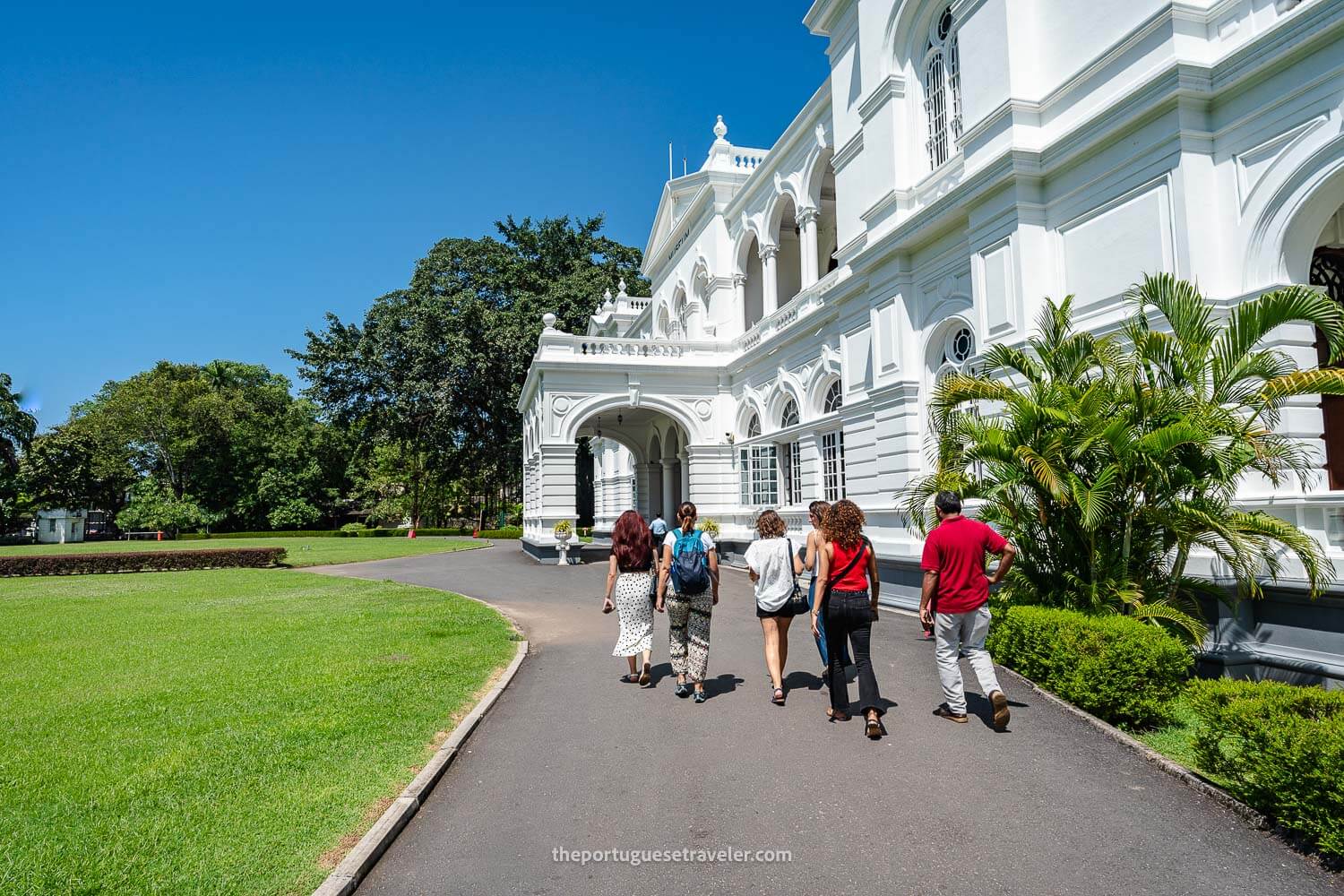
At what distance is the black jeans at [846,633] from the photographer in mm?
6027

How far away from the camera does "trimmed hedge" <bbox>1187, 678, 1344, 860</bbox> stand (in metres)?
3.74

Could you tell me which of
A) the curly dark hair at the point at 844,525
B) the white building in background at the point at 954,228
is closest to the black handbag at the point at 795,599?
the curly dark hair at the point at 844,525

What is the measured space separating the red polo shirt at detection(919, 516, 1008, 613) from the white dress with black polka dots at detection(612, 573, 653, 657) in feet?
8.41

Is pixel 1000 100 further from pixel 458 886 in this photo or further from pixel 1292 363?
pixel 458 886

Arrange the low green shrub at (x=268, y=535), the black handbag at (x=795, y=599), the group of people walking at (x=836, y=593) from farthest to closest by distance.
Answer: the low green shrub at (x=268, y=535) < the black handbag at (x=795, y=599) < the group of people walking at (x=836, y=593)

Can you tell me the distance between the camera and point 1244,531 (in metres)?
6.23

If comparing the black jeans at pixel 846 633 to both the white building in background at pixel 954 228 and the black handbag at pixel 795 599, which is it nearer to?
the black handbag at pixel 795 599

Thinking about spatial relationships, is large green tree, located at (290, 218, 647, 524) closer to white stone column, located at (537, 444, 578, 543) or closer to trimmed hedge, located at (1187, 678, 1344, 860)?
white stone column, located at (537, 444, 578, 543)

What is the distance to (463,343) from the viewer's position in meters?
36.3

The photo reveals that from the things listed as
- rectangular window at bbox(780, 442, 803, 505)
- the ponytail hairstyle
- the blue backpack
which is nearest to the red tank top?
the blue backpack

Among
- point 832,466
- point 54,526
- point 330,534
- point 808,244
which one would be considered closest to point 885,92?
point 808,244

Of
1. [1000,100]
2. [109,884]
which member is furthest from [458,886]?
[1000,100]

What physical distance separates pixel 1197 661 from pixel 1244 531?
158 cm

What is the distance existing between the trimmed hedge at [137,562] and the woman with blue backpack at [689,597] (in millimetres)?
20854
